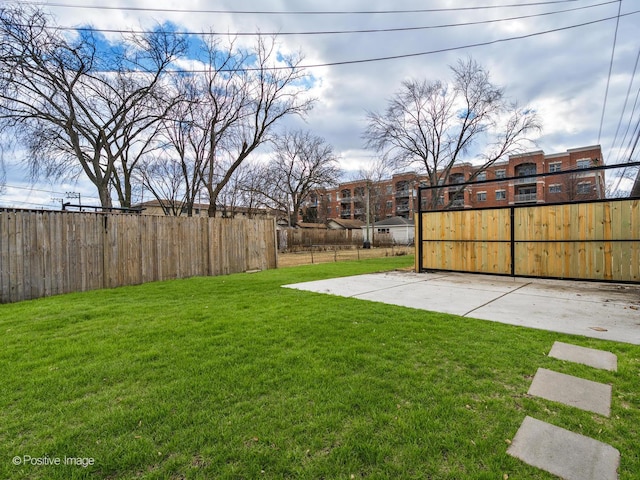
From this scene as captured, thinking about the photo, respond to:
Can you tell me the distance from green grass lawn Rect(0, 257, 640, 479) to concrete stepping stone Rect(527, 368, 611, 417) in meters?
0.08

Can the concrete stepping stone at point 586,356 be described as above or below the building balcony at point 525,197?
below

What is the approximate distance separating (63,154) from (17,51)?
5090 millimetres

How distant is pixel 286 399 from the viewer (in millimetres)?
2125

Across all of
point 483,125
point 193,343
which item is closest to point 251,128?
point 483,125

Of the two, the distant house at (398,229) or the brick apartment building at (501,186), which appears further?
the distant house at (398,229)

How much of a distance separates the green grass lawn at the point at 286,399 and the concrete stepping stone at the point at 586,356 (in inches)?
4.2

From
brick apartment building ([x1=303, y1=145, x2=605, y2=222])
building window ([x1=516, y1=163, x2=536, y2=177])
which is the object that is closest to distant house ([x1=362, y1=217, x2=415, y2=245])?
brick apartment building ([x1=303, y1=145, x2=605, y2=222])

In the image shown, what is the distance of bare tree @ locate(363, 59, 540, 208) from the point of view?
15.8 meters

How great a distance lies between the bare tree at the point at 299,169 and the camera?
102 ft

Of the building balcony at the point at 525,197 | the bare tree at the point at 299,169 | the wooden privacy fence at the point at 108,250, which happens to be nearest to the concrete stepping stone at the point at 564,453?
the wooden privacy fence at the point at 108,250

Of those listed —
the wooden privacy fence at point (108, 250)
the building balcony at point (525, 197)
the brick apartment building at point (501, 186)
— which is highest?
the brick apartment building at point (501, 186)

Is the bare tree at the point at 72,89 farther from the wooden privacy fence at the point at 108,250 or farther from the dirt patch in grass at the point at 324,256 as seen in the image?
the dirt patch in grass at the point at 324,256

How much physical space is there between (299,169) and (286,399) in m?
32.1

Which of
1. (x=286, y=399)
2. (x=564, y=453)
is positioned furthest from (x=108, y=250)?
(x=564, y=453)
